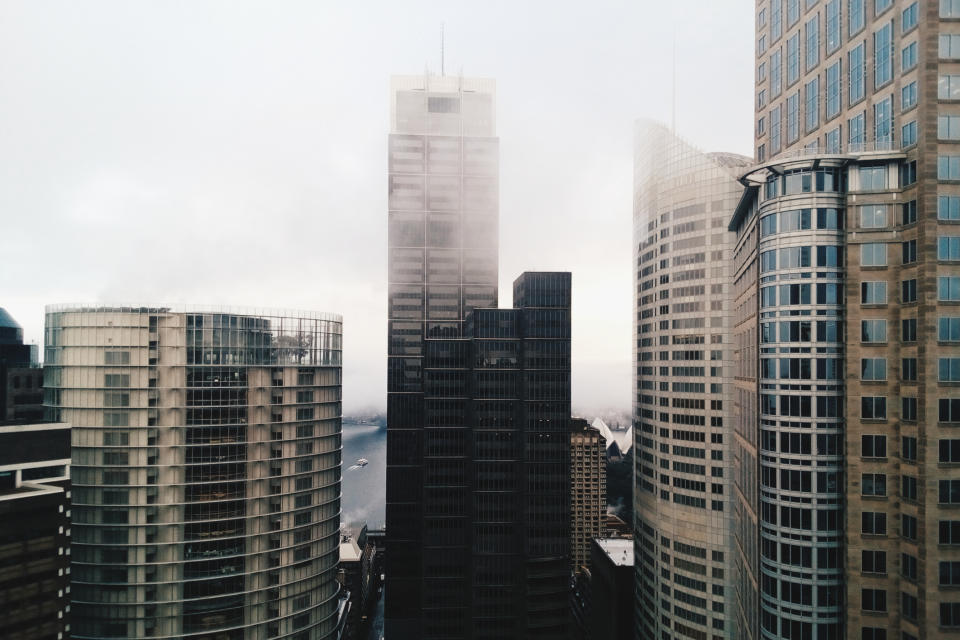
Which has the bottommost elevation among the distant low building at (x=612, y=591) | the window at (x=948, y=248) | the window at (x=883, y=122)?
the distant low building at (x=612, y=591)

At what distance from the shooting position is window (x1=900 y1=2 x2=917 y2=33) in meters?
45.5

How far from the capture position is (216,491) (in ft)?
240

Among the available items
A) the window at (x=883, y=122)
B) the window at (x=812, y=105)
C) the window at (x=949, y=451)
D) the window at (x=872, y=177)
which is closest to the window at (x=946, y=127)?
the window at (x=883, y=122)

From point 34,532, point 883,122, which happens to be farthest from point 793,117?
point 34,532

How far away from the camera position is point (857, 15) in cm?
5247

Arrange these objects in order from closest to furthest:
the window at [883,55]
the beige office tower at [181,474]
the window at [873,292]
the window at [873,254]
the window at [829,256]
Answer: the window at [873,254], the window at [873,292], the window at [883,55], the window at [829,256], the beige office tower at [181,474]

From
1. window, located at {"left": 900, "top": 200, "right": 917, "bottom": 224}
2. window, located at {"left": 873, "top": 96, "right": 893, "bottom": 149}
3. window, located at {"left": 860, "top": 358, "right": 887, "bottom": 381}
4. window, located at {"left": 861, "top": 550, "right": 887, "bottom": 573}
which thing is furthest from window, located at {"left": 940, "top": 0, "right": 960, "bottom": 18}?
window, located at {"left": 861, "top": 550, "right": 887, "bottom": 573}

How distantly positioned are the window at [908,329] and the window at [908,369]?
1646 millimetres

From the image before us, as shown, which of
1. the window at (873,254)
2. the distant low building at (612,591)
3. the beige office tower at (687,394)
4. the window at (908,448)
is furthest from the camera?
the distant low building at (612,591)

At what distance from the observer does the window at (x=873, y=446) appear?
47562mm

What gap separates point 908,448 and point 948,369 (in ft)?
22.3

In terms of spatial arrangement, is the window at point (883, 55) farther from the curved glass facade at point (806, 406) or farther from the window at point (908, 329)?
the window at point (908, 329)

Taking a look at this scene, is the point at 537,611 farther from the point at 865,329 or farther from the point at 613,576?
the point at 865,329

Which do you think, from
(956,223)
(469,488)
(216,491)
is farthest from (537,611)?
(956,223)
